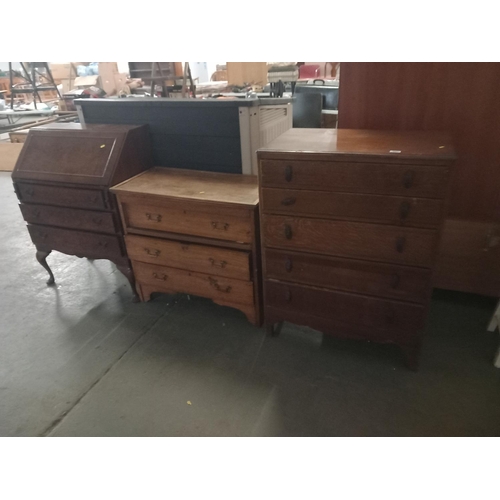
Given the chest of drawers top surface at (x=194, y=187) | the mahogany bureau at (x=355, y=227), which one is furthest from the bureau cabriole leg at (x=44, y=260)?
the mahogany bureau at (x=355, y=227)

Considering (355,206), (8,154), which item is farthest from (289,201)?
(8,154)

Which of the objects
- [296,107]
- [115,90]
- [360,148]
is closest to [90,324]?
[360,148]

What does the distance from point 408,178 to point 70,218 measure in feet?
5.97

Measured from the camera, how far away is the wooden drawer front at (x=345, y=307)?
1602mm

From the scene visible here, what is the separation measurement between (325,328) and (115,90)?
688cm

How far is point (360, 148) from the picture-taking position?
57.0 inches

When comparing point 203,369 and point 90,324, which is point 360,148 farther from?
point 90,324

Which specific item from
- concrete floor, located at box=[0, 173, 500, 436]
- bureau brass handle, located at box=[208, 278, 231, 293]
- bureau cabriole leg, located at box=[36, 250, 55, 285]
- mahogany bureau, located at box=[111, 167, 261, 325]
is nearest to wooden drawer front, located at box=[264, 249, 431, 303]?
mahogany bureau, located at box=[111, 167, 261, 325]

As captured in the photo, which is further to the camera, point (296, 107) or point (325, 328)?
point (296, 107)

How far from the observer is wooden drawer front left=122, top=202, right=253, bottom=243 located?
5.84ft

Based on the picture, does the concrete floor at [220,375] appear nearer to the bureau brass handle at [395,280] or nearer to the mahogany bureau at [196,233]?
the mahogany bureau at [196,233]

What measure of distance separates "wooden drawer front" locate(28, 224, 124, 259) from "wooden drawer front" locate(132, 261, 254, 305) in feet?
0.55

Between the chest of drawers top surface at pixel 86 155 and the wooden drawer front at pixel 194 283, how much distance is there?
532mm

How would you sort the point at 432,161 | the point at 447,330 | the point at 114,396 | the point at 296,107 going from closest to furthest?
the point at 432,161, the point at 114,396, the point at 447,330, the point at 296,107
